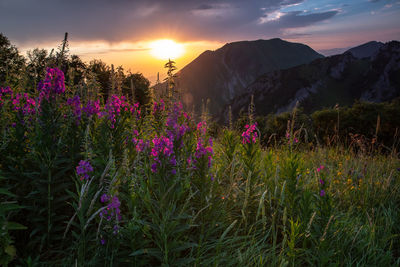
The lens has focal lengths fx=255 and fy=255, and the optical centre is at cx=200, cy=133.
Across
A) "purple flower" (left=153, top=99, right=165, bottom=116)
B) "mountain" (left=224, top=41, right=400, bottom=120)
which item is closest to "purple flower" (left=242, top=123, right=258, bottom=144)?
"purple flower" (left=153, top=99, right=165, bottom=116)

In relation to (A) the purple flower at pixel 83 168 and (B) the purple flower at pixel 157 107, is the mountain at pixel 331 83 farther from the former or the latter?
(A) the purple flower at pixel 83 168

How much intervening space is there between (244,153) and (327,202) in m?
1.87

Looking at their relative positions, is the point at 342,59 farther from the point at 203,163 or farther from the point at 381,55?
the point at 203,163

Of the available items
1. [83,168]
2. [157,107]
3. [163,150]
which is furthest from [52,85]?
[163,150]

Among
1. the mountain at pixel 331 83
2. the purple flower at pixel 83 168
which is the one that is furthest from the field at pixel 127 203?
the mountain at pixel 331 83

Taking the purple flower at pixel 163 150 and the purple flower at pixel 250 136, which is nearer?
the purple flower at pixel 163 150

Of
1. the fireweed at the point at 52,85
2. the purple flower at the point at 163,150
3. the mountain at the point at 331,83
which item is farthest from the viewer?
the mountain at the point at 331,83

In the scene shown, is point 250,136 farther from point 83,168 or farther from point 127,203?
point 83,168

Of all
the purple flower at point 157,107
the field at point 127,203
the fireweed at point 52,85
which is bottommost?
the field at point 127,203

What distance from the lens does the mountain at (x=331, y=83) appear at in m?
108

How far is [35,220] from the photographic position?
8.93 feet

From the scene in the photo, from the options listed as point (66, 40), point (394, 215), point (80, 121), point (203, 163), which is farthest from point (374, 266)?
point (66, 40)

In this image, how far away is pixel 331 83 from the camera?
128875 millimetres

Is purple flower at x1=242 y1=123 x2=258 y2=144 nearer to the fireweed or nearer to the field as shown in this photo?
the field
